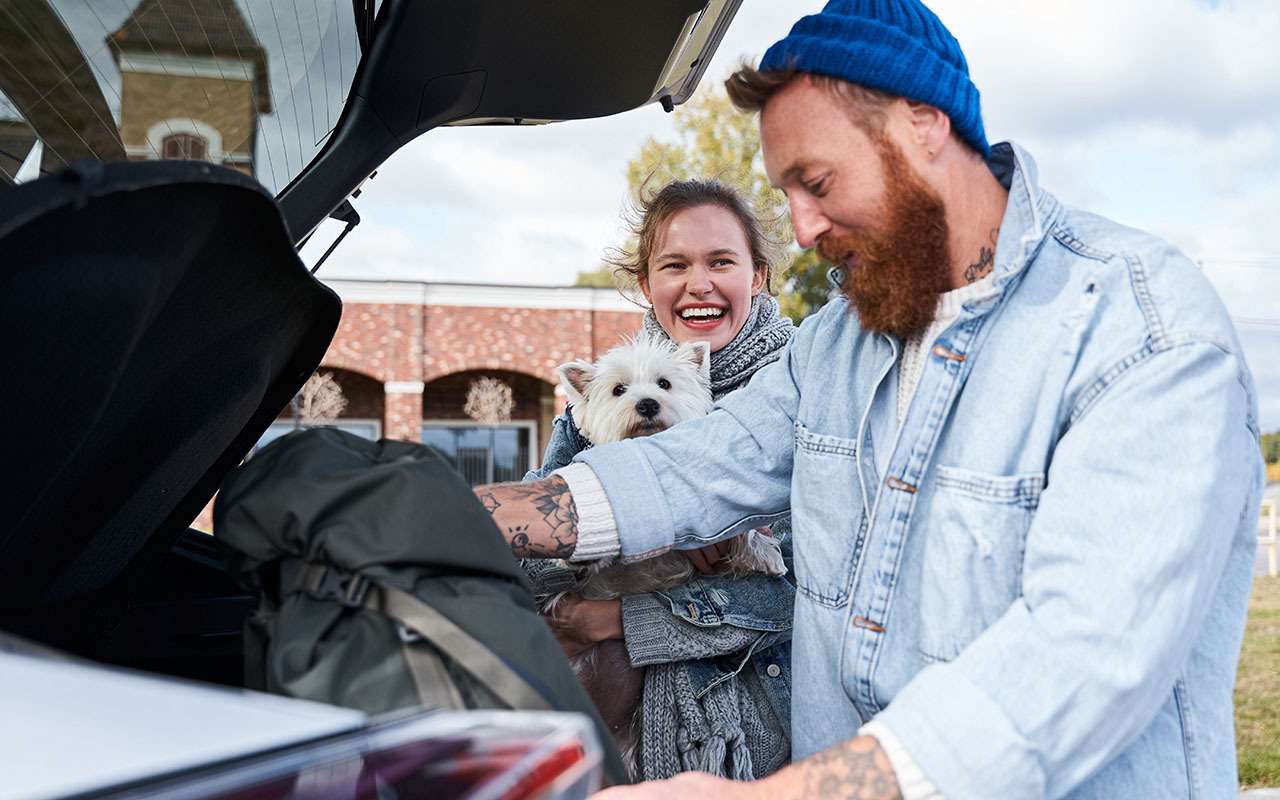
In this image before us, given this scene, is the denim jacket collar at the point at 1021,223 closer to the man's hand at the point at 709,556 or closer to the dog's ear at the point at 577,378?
the man's hand at the point at 709,556

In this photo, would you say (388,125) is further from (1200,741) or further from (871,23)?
(1200,741)

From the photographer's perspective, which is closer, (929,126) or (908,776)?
(908,776)

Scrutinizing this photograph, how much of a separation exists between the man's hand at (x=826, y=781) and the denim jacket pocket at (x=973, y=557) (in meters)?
0.31

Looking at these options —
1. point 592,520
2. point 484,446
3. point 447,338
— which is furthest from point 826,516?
point 484,446

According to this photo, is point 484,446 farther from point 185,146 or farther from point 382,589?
point 382,589

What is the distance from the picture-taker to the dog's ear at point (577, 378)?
3.97 metres

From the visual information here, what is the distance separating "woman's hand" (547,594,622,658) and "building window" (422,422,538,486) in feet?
72.5

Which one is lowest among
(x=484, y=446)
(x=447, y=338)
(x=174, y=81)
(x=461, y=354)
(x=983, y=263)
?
(x=983, y=263)

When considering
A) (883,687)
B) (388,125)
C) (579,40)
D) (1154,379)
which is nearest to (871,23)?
(579,40)

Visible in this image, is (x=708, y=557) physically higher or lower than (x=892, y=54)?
lower

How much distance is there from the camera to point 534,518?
217 centimetres

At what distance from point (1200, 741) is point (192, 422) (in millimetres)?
1578

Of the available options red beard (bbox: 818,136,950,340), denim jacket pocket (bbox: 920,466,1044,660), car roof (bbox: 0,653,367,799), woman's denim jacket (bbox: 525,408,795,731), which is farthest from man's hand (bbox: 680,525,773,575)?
car roof (bbox: 0,653,367,799)

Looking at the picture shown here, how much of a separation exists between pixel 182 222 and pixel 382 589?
18.3 inches
